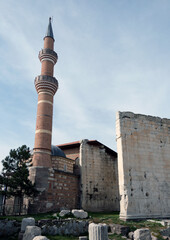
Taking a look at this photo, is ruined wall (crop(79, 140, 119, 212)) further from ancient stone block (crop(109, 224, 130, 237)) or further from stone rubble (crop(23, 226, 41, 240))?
stone rubble (crop(23, 226, 41, 240))

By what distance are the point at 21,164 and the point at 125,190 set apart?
22.9 feet

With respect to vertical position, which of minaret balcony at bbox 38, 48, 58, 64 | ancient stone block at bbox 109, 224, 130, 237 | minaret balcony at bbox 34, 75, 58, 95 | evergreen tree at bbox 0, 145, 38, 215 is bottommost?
ancient stone block at bbox 109, 224, 130, 237

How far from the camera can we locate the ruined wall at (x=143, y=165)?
31.8 feet

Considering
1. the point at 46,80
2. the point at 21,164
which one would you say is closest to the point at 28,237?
the point at 21,164

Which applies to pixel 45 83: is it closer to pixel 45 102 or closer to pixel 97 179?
pixel 45 102

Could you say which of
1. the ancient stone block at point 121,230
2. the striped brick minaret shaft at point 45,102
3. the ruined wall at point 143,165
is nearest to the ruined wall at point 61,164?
the striped brick minaret shaft at point 45,102

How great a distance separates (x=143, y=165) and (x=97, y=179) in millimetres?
7144

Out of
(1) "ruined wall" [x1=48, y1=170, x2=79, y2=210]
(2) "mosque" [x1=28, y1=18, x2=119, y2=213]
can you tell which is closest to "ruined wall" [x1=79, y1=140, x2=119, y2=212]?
(2) "mosque" [x1=28, y1=18, x2=119, y2=213]

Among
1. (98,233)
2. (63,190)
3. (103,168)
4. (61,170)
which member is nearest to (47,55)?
(61,170)

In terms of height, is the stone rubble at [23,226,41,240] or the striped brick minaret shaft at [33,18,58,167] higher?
the striped brick minaret shaft at [33,18,58,167]

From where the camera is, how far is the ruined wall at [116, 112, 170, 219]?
9.69 meters

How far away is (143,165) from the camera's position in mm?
10547

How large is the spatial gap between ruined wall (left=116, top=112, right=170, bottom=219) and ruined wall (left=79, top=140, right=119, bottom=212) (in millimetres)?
6576

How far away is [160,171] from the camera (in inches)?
429
